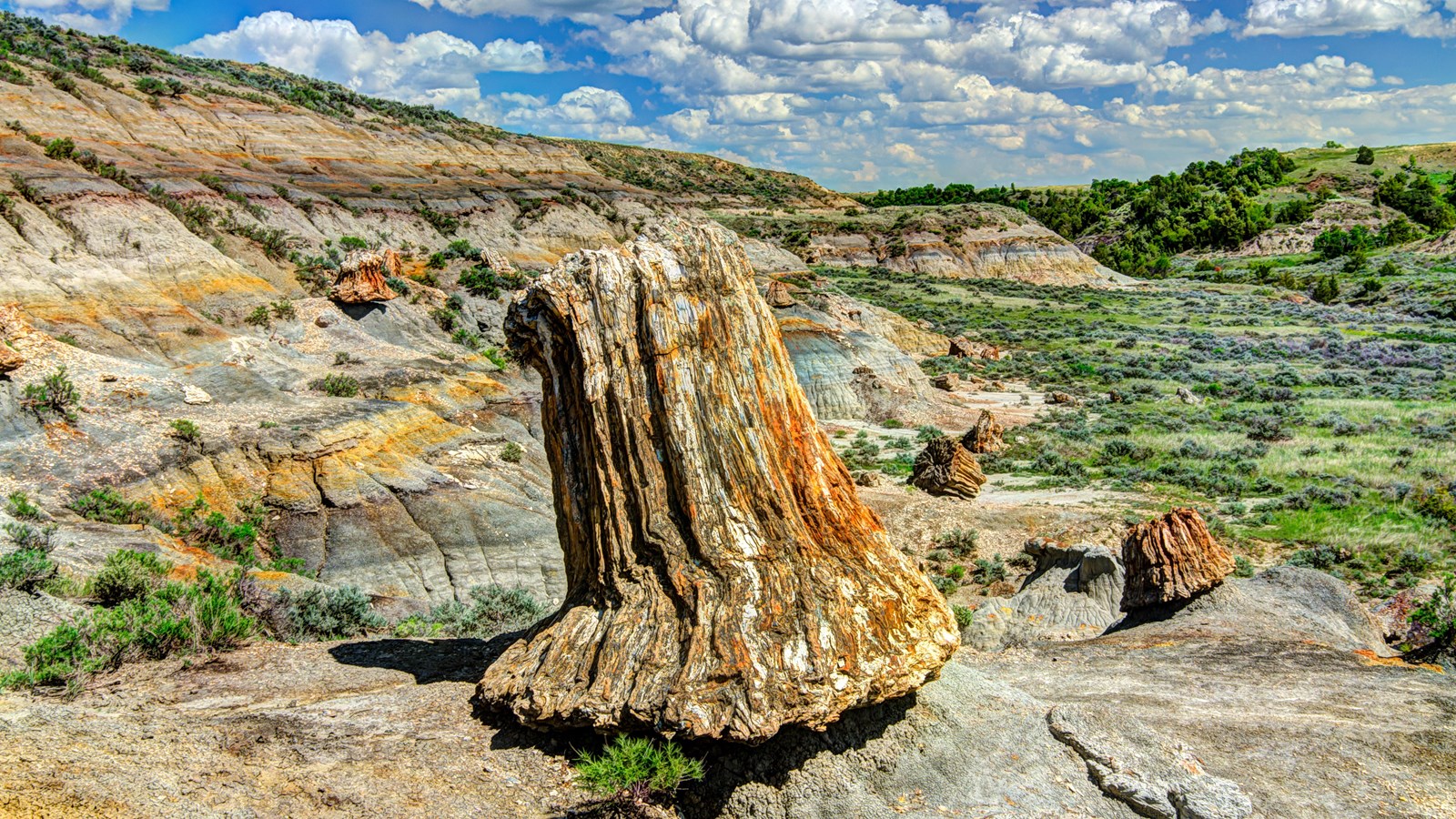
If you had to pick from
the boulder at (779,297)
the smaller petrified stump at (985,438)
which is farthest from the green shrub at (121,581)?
the boulder at (779,297)

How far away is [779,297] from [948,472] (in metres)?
14.9

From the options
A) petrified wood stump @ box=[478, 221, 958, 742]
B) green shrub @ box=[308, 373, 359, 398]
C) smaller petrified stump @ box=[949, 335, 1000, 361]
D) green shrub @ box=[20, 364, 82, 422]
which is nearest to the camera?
petrified wood stump @ box=[478, 221, 958, 742]

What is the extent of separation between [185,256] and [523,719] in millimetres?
23835

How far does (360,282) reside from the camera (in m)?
25.8

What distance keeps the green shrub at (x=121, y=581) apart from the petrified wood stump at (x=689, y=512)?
450 cm

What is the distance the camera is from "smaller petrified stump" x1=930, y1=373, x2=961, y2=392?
3634cm

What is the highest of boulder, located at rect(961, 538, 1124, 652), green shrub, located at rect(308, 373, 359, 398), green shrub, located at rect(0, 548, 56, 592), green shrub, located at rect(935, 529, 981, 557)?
green shrub, located at rect(308, 373, 359, 398)

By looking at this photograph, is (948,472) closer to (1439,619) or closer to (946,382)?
(1439,619)

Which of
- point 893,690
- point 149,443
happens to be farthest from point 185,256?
point 893,690

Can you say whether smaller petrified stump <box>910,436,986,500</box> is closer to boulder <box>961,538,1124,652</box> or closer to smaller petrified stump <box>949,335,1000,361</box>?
boulder <box>961,538,1124,652</box>

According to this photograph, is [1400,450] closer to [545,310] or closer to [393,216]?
[545,310]

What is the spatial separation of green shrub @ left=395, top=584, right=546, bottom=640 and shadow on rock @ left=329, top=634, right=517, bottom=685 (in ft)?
3.50

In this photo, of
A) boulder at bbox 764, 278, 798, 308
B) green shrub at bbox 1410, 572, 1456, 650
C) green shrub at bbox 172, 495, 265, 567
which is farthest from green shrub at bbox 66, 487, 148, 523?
boulder at bbox 764, 278, 798, 308

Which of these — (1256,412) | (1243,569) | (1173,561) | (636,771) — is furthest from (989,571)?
(1256,412)
